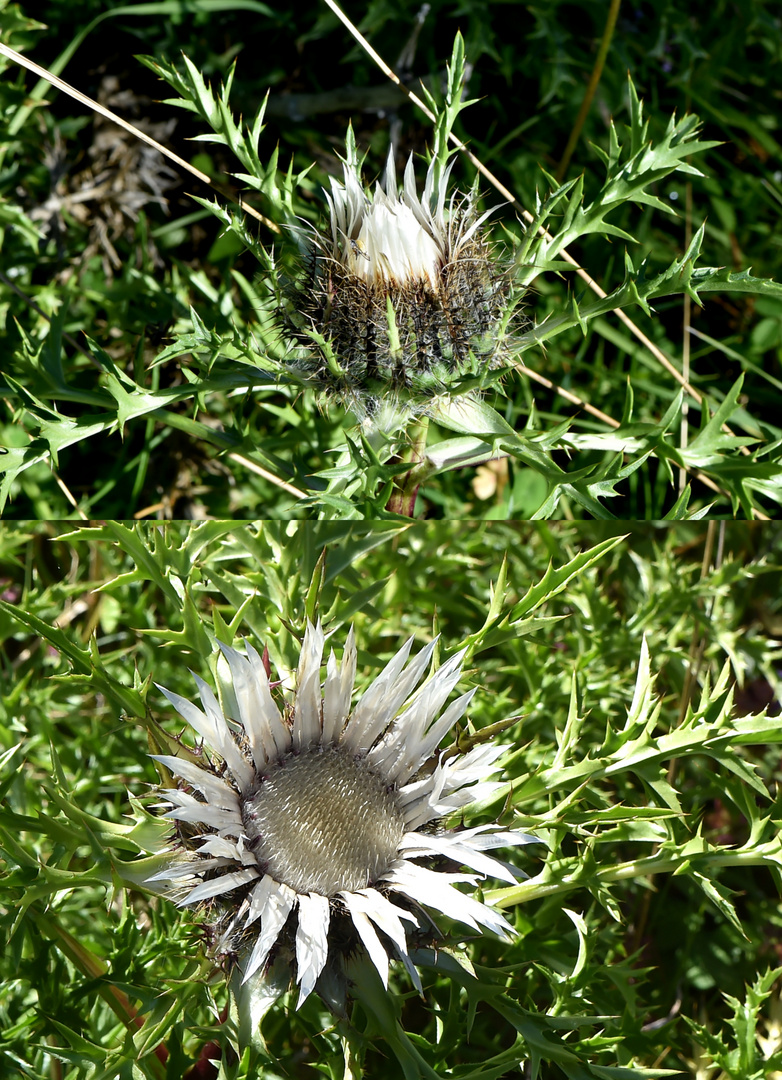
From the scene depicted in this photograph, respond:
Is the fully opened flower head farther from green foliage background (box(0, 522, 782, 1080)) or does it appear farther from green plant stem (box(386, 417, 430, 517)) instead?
green plant stem (box(386, 417, 430, 517))

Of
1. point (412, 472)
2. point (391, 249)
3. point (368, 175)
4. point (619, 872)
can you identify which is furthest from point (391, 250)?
point (368, 175)

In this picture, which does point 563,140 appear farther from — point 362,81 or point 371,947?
point 371,947

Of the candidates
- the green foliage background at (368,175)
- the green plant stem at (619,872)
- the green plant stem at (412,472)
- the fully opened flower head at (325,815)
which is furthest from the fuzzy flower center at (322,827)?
the green foliage background at (368,175)

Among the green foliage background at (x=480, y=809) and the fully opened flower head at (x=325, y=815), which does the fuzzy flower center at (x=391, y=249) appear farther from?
the fully opened flower head at (x=325, y=815)

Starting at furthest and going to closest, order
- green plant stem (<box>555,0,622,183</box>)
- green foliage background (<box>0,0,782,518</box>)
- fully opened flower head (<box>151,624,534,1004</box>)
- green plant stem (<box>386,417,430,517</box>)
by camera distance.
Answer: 1. green foliage background (<box>0,0,782,518</box>)
2. green plant stem (<box>555,0,622,183</box>)
3. green plant stem (<box>386,417,430,517</box>)
4. fully opened flower head (<box>151,624,534,1004</box>)

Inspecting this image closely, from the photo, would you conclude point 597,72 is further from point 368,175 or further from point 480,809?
point 480,809

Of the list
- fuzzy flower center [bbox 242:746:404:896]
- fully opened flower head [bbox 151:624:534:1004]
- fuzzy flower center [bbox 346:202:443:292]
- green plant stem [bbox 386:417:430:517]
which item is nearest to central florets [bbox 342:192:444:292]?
fuzzy flower center [bbox 346:202:443:292]

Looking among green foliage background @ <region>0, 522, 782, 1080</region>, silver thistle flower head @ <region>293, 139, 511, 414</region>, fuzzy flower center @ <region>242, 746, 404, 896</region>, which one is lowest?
green foliage background @ <region>0, 522, 782, 1080</region>

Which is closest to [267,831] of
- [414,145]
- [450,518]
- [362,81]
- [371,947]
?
[371,947]
